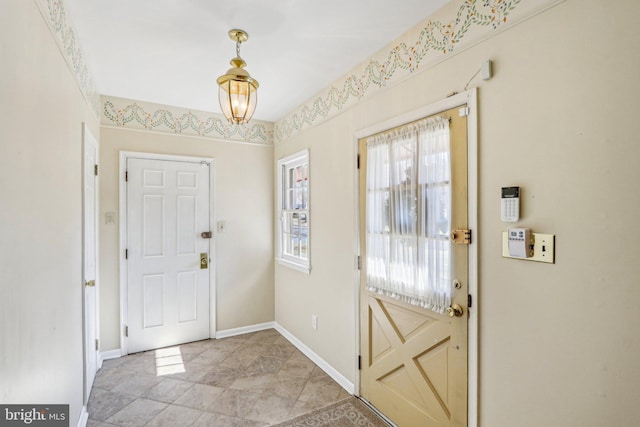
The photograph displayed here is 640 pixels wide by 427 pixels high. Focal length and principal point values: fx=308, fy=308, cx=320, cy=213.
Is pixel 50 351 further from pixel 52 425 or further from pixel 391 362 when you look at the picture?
pixel 391 362

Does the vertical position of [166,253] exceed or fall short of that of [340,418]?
it exceeds it

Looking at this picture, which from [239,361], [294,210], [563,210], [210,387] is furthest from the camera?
[294,210]

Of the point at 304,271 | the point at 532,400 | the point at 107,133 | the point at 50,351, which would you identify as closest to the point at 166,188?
the point at 107,133

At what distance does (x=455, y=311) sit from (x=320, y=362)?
69.9 inches

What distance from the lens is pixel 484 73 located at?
1.57 meters

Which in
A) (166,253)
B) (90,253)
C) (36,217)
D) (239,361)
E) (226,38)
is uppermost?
(226,38)

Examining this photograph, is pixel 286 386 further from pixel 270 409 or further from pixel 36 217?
pixel 36 217

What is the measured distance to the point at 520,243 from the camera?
4.61 ft

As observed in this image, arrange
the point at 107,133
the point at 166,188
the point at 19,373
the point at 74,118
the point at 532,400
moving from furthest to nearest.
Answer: the point at 166,188, the point at 107,133, the point at 74,118, the point at 532,400, the point at 19,373

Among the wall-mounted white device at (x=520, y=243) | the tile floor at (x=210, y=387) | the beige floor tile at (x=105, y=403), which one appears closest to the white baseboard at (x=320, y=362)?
the tile floor at (x=210, y=387)

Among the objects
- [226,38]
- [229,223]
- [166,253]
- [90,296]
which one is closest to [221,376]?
[90,296]

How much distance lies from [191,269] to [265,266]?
904 millimetres

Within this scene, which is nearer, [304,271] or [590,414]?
[590,414]

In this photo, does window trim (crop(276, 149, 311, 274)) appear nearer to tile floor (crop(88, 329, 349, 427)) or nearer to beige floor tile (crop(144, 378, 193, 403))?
tile floor (crop(88, 329, 349, 427))
